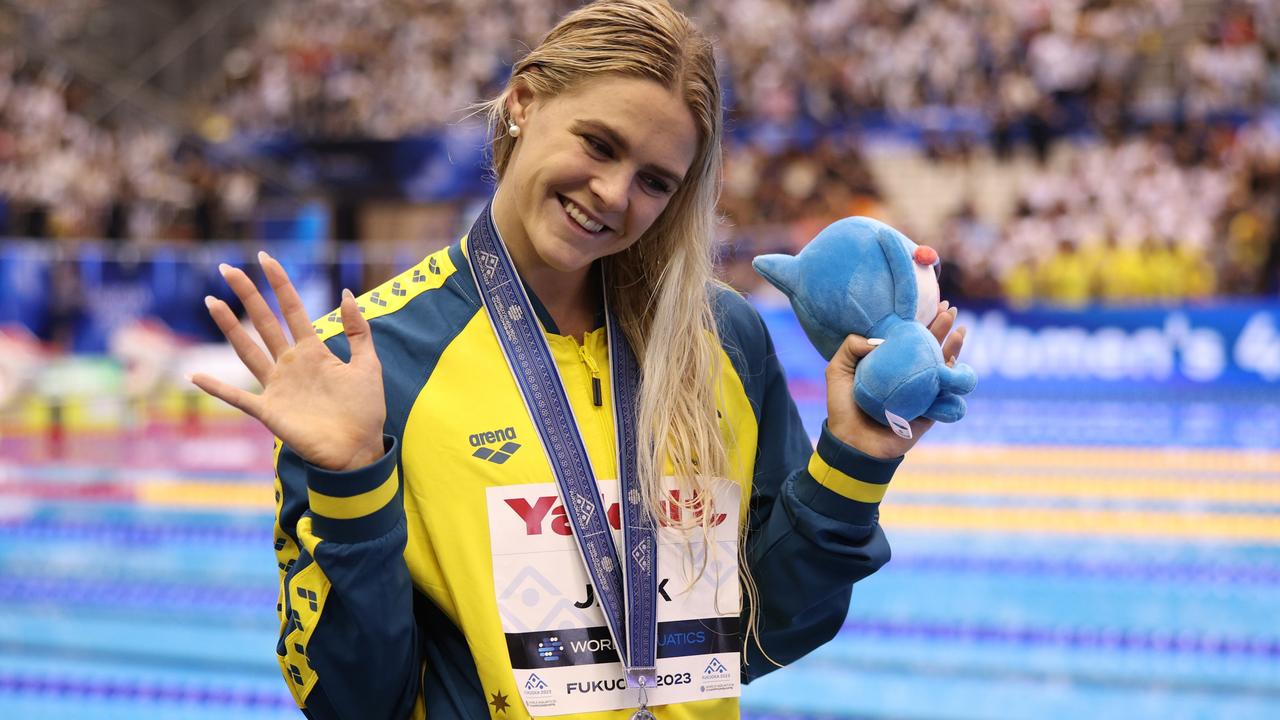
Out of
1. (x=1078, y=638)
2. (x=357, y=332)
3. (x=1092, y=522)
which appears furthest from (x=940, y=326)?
(x=1092, y=522)

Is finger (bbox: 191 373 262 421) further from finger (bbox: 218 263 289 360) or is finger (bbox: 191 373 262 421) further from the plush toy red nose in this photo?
the plush toy red nose

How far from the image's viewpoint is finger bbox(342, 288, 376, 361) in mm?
1403

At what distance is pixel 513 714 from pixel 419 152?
14.7 meters

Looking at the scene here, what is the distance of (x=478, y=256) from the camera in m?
1.65

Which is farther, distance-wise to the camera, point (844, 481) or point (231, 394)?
point (844, 481)

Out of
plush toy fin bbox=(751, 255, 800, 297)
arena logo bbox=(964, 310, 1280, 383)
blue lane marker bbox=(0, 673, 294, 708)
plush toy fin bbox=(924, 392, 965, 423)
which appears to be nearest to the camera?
plush toy fin bbox=(924, 392, 965, 423)

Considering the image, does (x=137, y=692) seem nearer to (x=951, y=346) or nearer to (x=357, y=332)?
(x=357, y=332)

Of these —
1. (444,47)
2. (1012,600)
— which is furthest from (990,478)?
(444,47)

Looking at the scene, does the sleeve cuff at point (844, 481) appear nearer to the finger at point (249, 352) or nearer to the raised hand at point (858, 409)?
the raised hand at point (858, 409)

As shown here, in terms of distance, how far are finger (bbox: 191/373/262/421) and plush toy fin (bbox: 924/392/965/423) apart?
777 millimetres

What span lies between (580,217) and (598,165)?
2.5 inches

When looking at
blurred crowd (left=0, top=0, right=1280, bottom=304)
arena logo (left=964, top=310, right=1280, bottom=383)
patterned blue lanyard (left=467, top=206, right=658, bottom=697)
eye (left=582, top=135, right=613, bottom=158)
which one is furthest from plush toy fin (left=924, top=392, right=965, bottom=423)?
blurred crowd (left=0, top=0, right=1280, bottom=304)

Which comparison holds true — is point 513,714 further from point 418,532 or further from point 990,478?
point 990,478

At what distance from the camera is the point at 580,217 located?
1540 mm
